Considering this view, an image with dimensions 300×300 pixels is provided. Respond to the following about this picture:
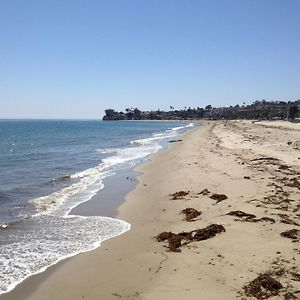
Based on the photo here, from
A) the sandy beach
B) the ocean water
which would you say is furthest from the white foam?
the sandy beach

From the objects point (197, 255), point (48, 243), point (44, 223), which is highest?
point (197, 255)

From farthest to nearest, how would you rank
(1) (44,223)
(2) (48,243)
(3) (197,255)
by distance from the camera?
(1) (44,223), (2) (48,243), (3) (197,255)

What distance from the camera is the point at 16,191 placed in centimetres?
1788

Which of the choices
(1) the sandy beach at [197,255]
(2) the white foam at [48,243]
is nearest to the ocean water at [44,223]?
(2) the white foam at [48,243]

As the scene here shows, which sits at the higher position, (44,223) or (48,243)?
(48,243)

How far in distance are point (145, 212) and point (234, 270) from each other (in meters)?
6.42

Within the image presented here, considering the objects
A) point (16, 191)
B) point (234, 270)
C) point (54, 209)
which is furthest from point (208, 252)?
point (16, 191)

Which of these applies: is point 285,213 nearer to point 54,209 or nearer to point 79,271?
point 79,271

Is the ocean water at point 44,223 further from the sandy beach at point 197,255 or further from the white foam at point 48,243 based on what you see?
the sandy beach at point 197,255

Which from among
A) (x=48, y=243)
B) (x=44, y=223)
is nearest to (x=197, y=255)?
(x=48, y=243)

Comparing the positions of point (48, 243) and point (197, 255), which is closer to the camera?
point (197, 255)

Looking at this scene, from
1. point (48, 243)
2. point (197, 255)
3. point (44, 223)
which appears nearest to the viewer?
point (197, 255)

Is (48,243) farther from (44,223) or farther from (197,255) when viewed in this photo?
(197,255)

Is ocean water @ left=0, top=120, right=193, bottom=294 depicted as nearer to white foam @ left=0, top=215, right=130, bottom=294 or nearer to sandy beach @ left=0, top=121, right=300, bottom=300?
white foam @ left=0, top=215, right=130, bottom=294
